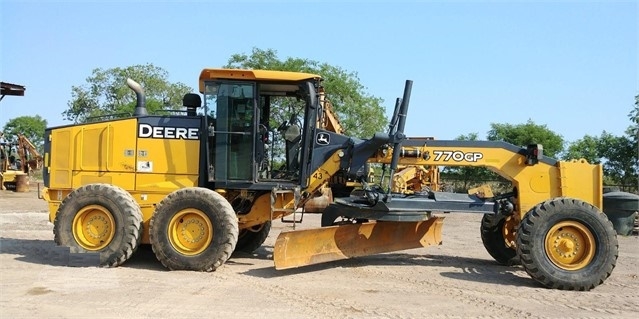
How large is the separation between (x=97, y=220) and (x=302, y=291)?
11.8 ft

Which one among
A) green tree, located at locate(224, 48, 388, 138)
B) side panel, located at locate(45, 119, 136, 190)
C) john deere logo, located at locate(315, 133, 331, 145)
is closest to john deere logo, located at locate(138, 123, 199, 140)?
side panel, located at locate(45, 119, 136, 190)

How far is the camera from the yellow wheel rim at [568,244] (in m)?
8.11

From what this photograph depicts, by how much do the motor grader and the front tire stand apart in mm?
18

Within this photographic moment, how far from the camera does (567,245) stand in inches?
320

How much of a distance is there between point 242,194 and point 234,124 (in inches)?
44.9

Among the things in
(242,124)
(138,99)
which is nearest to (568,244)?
(242,124)

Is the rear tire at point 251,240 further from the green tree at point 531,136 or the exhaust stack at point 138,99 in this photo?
the green tree at point 531,136

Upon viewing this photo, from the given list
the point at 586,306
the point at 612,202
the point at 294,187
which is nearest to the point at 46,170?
the point at 294,187

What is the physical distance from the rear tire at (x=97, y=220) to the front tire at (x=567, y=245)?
5.63 meters

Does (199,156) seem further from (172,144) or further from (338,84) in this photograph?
(338,84)

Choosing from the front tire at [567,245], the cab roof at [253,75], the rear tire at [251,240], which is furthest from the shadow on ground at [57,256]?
the front tire at [567,245]

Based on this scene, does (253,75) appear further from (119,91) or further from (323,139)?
(119,91)

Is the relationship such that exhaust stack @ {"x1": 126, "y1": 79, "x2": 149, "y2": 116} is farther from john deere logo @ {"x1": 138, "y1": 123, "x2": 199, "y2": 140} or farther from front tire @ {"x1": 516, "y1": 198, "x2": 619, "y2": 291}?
front tire @ {"x1": 516, "y1": 198, "x2": 619, "y2": 291}

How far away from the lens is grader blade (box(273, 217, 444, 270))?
27.4ft
